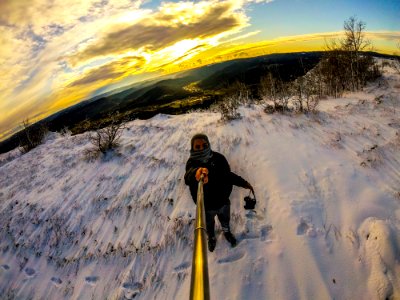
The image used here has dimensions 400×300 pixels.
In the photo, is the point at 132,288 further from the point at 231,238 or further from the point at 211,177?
the point at 211,177

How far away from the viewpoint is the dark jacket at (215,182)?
376cm

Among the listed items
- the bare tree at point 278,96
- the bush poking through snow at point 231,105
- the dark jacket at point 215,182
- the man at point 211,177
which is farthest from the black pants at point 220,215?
the bare tree at point 278,96

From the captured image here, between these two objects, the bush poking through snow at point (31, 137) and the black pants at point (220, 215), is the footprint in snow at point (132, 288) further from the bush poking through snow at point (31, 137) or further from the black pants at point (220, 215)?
the bush poking through snow at point (31, 137)

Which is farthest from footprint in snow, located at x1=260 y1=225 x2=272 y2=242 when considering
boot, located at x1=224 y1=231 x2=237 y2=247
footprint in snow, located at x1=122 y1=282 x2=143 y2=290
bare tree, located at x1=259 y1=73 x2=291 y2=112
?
bare tree, located at x1=259 y1=73 x2=291 y2=112

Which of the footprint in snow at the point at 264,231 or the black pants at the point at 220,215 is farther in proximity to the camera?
the footprint in snow at the point at 264,231

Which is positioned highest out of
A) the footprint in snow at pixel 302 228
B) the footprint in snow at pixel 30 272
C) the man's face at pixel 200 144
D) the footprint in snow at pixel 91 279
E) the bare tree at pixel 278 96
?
the man's face at pixel 200 144

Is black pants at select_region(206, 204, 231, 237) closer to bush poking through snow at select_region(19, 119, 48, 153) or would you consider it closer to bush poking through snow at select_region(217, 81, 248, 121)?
bush poking through snow at select_region(217, 81, 248, 121)

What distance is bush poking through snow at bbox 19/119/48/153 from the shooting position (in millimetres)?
22406

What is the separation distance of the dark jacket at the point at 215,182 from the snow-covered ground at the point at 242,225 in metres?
1.08

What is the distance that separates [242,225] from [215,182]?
1.69 meters

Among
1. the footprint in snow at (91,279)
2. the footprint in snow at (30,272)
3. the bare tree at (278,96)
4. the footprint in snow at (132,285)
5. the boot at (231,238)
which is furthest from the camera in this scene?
the bare tree at (278,96)

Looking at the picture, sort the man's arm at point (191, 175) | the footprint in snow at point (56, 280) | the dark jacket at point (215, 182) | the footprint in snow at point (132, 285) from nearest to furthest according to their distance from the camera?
the man's arm at point (191, 175)
the dark jacket at point (215, 182)
the footprint in snow at point (132, 285)
the footprint in snow at point (56, 280)

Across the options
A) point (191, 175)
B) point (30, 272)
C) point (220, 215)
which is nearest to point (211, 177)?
point (191, 175)

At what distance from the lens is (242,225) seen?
5039mm
